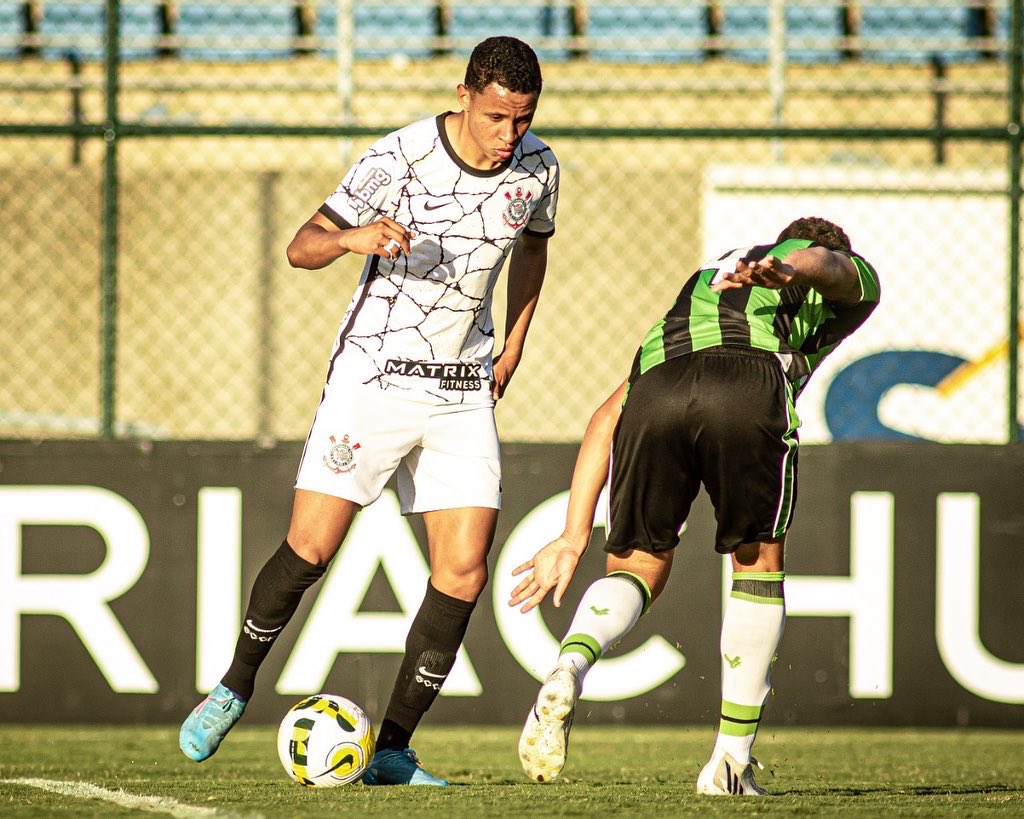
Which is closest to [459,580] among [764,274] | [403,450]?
[403,450]

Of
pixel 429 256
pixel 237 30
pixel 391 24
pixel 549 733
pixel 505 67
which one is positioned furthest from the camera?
pixel 391 24

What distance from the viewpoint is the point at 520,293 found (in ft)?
15.7

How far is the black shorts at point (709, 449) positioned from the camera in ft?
12.6

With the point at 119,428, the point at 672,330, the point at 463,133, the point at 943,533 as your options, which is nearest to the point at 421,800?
the point at 672,330

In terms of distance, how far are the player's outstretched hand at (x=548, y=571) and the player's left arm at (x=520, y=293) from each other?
939 millimetres

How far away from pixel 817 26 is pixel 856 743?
6235 millimetres

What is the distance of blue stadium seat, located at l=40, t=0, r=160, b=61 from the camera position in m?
9.81

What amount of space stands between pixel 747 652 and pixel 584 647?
0.51 meters

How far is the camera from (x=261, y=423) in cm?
926

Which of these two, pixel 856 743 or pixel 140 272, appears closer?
pixel 856 743

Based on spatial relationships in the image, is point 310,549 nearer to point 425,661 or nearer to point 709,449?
point 425,661

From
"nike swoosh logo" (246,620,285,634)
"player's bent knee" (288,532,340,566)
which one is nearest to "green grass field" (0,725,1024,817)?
"nike swoosh logo" (246,620,285,634)

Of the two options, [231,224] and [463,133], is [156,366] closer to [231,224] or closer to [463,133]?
[231,224]

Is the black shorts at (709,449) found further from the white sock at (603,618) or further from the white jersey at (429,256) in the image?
the white jersey at (429,256)
